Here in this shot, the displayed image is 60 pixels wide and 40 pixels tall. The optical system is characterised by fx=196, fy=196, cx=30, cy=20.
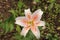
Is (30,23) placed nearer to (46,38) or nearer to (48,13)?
(46,38)

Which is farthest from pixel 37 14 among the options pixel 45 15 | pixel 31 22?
pixel 45 15

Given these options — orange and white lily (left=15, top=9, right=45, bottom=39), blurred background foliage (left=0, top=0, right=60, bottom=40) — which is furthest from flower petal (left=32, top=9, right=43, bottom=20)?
blurred background foliage (left=0, top=0, right=60, bottom=40)

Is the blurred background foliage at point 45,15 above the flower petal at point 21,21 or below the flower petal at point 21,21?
below

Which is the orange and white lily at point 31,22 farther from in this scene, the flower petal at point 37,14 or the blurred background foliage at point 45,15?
the blurred background foliage at point 45,15

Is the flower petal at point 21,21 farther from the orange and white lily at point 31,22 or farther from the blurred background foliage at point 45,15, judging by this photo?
the blurred background foliage at point 45,15

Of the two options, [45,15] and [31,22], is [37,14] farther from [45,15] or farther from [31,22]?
[45,15]

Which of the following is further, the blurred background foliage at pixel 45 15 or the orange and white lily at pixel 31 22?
the blurred background foliage at pixel 45 15

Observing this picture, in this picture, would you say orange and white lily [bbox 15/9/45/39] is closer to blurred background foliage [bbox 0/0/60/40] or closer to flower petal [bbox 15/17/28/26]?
flower petal [bbox 15/17/28/26]

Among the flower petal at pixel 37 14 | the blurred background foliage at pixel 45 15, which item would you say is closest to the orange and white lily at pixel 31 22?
the flower petal at pixel 37 14

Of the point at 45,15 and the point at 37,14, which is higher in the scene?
the point at 37,14
